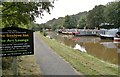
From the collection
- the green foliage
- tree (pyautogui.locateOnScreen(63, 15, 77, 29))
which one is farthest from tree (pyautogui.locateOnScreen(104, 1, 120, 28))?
tree (pyautogui.locateOnScreen(63, 15, 77, 29))

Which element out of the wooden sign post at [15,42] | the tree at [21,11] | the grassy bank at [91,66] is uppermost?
the tree at [21,11]

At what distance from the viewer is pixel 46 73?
1069 centimetres

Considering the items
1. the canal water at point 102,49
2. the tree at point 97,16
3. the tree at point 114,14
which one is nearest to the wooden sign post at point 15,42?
the canal water at point 102,49

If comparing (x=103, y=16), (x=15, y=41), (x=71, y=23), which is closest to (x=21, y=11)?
(x=15, y=41)

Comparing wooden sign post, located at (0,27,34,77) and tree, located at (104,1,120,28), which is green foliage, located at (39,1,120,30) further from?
wooden sign post, located at (0,27,34,77)

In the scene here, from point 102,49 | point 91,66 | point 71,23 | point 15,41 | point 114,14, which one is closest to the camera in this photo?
point 15,41

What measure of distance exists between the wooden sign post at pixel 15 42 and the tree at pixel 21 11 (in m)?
1.64

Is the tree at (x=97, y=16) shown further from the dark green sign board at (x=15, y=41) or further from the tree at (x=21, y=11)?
the dark green sign board at (x=15, y=41)

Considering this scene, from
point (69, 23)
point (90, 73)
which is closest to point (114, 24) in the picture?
point (69, 23)

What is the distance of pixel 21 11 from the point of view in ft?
34.9

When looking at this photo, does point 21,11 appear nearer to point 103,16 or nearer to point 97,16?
point 103,16

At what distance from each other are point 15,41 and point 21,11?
2.32 m

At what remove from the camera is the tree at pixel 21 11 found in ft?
33.7

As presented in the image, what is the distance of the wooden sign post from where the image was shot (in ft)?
27.9
